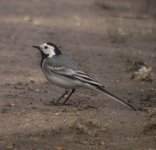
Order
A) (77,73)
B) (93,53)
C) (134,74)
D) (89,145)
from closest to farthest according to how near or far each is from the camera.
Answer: (89,145) < (77,73) < (134,74) < (93,53)

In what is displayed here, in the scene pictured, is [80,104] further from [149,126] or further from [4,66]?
[4,66]

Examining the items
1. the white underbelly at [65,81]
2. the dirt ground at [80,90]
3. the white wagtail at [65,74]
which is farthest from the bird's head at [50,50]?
the dirt ground at [80,90]

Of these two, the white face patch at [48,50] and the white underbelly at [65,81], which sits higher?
the white face patch at [48,50]

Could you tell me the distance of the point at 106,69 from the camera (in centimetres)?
1433

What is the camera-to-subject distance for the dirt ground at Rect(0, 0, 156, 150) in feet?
29.4

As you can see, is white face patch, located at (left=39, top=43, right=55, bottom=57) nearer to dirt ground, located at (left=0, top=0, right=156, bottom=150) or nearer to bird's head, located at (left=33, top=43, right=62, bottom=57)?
bird's head, located at (left=33, top=43, right=62, bottom=57)

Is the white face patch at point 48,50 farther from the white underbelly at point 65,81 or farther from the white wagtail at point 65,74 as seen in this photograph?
the white underbelly at point 65,81

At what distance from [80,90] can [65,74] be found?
1.71 m

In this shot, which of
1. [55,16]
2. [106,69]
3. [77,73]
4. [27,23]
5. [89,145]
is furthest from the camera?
[55,16]

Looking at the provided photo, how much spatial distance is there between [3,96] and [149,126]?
2.31m

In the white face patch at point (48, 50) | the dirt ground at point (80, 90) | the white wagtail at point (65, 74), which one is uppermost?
the white face patch at point (48, 50)

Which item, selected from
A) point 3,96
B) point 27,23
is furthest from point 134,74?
point 27,23

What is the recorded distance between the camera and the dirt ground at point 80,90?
29.4 feet

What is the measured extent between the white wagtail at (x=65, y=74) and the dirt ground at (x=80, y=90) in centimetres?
30
